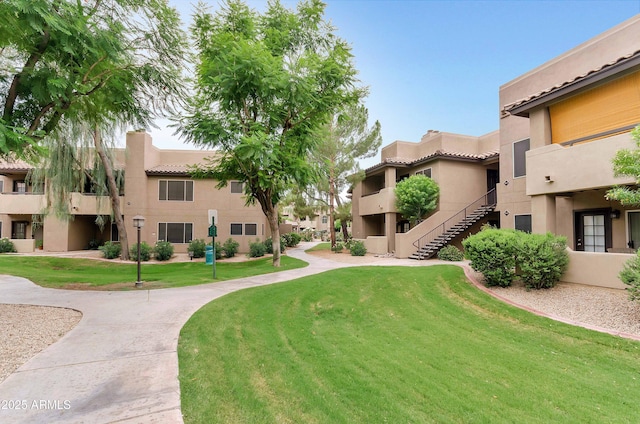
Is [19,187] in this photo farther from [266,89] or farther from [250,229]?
[266,89]

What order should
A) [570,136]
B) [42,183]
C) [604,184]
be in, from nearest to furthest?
[604,184] < [570,136] < [42,183]

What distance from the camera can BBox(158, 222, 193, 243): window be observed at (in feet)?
77.8

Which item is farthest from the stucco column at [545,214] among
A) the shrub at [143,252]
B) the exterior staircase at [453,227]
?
the shrub at [143,252]

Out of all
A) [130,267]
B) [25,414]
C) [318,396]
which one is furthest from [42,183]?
[318,396]

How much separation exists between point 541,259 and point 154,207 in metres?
23.9

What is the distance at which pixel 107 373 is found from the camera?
14.8ft

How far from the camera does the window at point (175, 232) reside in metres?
23.7

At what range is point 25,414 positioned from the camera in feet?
11.5

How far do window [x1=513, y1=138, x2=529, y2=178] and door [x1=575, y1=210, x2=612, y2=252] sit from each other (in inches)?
120

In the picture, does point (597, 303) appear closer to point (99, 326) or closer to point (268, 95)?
point (99, 326)

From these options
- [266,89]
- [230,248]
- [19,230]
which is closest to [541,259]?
[266,89]

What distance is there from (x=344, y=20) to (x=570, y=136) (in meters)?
12.1

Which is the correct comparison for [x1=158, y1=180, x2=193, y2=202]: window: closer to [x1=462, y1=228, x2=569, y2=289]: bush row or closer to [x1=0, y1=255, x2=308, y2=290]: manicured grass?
[x1=0, y1=255, x2=308, y2=290]: manicured grass

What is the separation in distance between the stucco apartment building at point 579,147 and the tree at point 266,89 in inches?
317
